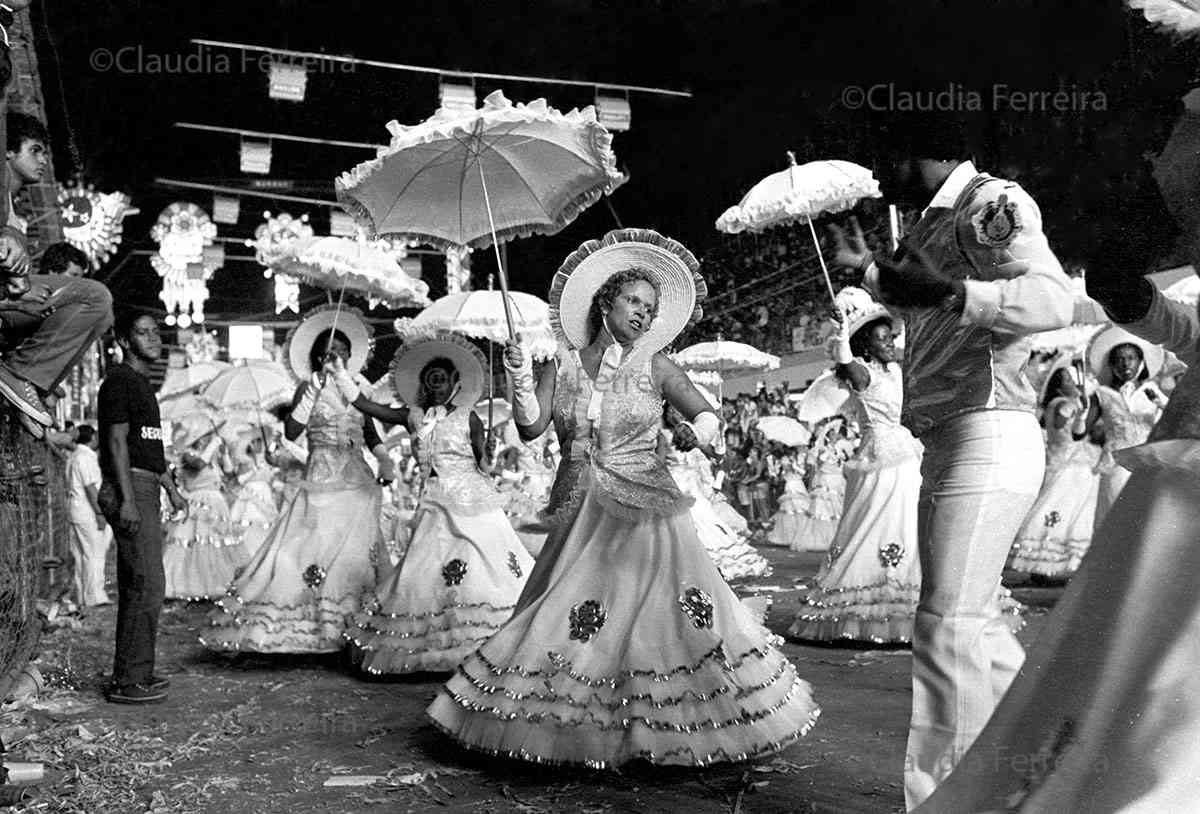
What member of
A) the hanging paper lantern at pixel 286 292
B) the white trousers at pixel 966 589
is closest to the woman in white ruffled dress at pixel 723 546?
the white trousers at pixel 966 589

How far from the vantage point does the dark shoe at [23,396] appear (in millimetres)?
3549

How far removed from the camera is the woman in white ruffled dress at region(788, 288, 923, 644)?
731 centimetres

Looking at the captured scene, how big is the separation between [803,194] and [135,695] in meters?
5.23

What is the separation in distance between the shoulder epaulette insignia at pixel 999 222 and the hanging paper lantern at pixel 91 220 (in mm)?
9965

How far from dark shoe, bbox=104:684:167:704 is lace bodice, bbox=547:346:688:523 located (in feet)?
9.26

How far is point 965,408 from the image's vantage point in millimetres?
3506

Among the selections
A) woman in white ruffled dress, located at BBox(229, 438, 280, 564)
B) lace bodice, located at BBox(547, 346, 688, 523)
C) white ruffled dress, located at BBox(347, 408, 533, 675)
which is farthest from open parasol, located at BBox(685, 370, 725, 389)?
lace bodice, located at BBox(547, 346, 688, 523)

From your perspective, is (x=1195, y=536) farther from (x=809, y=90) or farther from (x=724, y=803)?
(x=809, y=90)

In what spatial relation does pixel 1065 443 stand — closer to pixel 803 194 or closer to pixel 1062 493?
pixel 1062 493

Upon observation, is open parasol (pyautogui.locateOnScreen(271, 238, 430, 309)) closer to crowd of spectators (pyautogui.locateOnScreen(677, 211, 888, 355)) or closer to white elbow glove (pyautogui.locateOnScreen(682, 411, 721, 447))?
white elbow glove (pyautogui.locateOnScreen(682, 411, 721, 447))

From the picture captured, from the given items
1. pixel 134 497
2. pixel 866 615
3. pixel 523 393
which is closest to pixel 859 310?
pixel 866 615

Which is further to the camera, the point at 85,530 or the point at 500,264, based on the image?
the point at 85,530

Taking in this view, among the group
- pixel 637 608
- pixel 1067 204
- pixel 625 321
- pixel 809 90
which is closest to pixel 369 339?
pixel 625 321

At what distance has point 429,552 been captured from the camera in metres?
6.85
